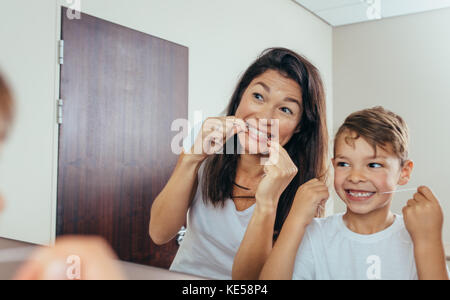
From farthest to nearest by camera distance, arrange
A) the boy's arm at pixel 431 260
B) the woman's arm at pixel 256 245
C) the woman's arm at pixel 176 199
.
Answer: the woman's arm at pixel 176 199 → the woman's arm at pixel 256 245 → the boy's arm at pixel 431 260

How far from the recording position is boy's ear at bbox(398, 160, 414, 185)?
459 mm

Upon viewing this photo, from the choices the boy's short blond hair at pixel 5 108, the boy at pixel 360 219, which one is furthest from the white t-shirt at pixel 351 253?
the boy's short blond hair at pixel 5 108

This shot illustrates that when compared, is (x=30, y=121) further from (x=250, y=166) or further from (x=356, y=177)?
(x=356, y=177)

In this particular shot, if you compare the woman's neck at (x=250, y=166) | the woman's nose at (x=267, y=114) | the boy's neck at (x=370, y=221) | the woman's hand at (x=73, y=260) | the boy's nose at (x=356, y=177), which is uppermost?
the woman's nose at (x=267, y=114)

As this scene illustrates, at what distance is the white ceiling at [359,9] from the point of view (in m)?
0.54

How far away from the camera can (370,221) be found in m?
0.48

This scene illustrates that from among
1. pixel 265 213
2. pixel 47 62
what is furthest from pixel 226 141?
pixel 47 62

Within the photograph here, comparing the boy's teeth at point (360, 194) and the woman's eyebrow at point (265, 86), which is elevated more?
the woman's eyebrow at point (265, 86)

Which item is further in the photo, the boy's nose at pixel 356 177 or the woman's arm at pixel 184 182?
the woman's arm at pixel 184 182

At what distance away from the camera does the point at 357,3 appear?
0.56m

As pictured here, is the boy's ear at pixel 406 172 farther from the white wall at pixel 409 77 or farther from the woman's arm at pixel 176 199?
the woman's arm at pixel 176 199

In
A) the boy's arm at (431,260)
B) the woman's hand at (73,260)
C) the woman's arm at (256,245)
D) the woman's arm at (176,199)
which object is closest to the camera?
the boy's arm at (431,260)

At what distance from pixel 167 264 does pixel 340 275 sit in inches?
11.8
